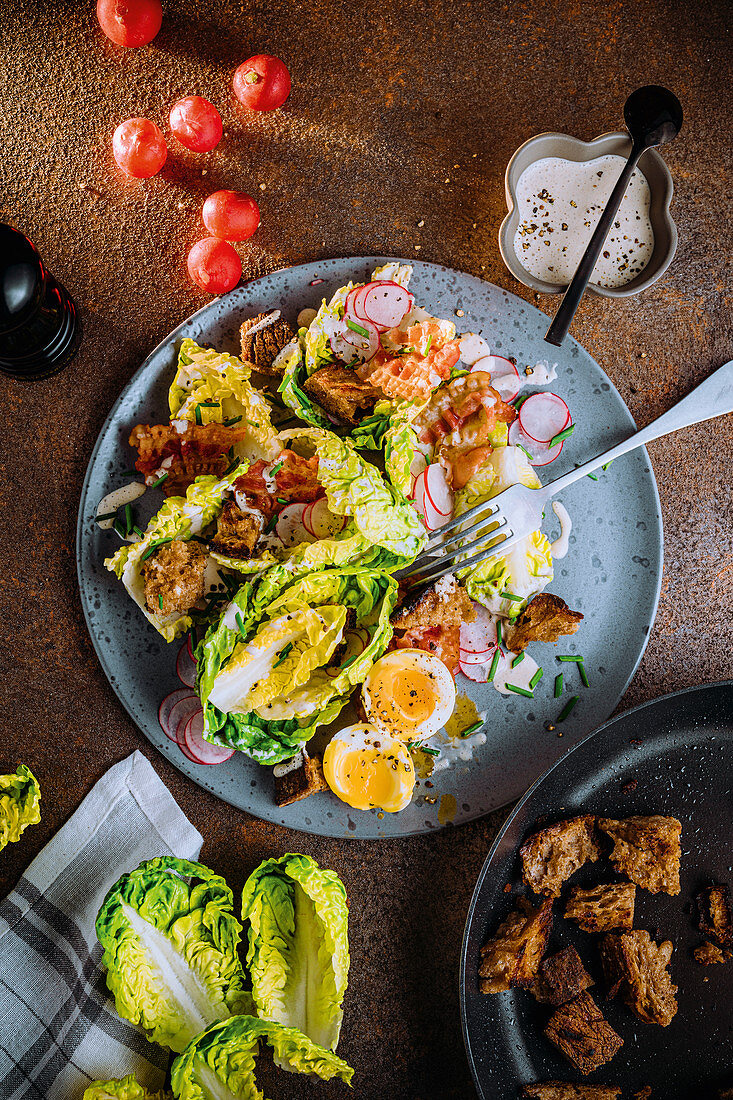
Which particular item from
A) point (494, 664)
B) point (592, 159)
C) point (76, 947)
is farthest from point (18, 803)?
point (592, 159)

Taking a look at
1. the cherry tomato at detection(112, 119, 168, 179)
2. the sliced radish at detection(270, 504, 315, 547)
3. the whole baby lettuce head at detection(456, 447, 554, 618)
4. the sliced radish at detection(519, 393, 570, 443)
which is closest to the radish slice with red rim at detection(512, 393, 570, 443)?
the sliced radish at detection(519, 393, 570, 443)

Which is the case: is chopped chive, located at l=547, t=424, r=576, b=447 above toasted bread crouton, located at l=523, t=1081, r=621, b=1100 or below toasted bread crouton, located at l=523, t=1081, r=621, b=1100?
above

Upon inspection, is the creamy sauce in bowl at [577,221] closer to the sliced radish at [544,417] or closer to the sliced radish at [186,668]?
the sliced radish at [544,417]

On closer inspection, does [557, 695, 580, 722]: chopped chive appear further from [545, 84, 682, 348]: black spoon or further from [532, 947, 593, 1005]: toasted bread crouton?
[545, 84, 682, 348]: black spoon

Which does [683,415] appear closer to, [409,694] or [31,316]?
[409,694]

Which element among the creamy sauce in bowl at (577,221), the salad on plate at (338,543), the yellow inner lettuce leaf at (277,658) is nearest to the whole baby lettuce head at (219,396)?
the salad on plate at (338,543)
